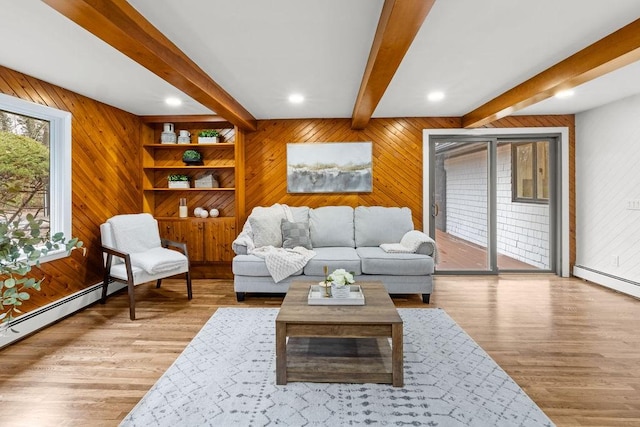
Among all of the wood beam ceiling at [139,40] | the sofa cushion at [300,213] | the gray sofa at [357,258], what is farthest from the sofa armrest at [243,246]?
the wood beam ceiling at [139,40]

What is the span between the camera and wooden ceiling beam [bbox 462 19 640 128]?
2371 millimetres

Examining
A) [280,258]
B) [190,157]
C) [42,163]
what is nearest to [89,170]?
[42,163]

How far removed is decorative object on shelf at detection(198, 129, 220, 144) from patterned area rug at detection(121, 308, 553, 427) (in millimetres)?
2992

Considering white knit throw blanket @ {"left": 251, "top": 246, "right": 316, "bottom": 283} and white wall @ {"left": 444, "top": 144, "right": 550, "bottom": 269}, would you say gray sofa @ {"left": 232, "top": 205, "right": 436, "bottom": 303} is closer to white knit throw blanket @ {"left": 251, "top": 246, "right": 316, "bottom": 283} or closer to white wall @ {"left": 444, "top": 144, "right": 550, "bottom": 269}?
white knit throw blanket @ {"left": 251, "top": 246, "right": 316, "bottom": 283}

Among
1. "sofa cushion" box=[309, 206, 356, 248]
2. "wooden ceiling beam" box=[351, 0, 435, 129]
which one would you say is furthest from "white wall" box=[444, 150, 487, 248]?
"wooden ceiling beam" box=[351, 0, 435, 129]

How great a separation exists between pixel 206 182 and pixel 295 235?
5.34ft

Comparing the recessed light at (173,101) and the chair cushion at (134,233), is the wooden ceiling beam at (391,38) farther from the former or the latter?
the chair cushion at (134,233)

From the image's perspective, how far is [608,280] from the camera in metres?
4.27

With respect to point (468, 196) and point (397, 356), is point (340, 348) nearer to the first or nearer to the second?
point (397, 356)

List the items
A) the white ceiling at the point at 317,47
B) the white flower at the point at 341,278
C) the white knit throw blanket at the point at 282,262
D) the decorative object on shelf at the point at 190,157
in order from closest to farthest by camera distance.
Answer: the white ceiling at the point at 317,47
the white flower at the point at 341,278
the white knit throw blanket at the point at 282,262
the decorative object on shelf at the point at 190,157

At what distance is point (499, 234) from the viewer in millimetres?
5996

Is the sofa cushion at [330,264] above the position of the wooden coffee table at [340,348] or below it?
above

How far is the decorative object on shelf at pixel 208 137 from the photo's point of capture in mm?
4844

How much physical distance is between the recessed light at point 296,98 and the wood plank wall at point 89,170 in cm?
224
